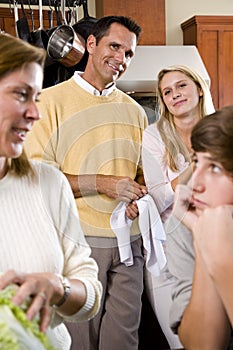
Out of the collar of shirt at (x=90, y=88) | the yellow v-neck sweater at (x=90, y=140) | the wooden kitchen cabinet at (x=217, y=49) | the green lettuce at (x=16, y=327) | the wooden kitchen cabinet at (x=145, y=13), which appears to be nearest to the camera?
the green lettuce at (x=16, y=327)

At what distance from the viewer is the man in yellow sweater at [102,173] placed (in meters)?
0.66

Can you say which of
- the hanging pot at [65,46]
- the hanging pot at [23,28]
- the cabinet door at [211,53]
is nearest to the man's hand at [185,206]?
the hanging pot at [65,46]

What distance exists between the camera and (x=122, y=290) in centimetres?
73

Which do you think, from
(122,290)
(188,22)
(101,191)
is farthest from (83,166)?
(188,22)

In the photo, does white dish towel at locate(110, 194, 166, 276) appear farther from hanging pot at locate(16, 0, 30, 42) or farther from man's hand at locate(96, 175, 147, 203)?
hanging pot at locate(16, 0, 30, 42)

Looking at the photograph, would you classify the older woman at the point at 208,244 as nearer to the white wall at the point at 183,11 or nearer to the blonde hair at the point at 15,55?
the blonde hair at the point at 15,55

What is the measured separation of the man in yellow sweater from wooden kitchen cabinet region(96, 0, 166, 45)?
3.46 ft

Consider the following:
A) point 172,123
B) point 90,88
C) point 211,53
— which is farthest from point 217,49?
point 172,123

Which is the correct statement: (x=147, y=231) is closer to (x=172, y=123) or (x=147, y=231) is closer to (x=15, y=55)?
(x=172, y=123)

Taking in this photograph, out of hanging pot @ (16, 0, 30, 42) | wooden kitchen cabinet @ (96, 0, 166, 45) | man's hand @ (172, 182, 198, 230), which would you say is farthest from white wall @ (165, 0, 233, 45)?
man's hand @ (172, 182, 198, 230)

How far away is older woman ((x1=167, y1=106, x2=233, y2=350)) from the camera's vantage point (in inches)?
20.4

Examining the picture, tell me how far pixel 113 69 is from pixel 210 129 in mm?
392

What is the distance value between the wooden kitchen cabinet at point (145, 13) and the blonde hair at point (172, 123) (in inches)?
44.6

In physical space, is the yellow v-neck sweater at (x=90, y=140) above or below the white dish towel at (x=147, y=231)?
above
